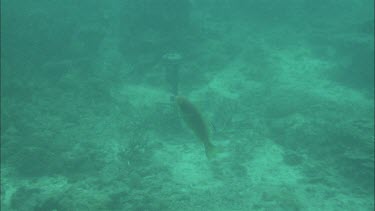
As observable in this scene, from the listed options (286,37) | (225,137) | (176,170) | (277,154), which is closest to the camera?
(176,170)

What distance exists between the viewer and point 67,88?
11.1 meters

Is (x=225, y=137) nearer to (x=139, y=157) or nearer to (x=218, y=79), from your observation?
(x=139, y=157)

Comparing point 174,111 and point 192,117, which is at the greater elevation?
point 192,117

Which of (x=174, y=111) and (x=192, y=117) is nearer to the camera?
(x=192, y=117)

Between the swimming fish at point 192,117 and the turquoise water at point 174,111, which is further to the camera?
the turquoise water at point 174,111

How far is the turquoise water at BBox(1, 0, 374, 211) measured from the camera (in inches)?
280

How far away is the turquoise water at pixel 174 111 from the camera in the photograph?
7105 mm

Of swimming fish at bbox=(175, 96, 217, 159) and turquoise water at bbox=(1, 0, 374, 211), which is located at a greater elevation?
swimming fish at bbox=(175, 96, 217, 159)

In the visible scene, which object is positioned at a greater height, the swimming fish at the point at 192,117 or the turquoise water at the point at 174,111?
the swimming fish at the point at 192,117

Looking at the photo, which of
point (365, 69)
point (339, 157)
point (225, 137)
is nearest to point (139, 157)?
point (225, 137)

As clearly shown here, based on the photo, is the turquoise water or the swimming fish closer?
the swimming fish

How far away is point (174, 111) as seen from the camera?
10.4 metres

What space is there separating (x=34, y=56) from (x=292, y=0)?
57.6ft

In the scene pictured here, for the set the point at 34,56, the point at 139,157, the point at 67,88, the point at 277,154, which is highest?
the point at 34,56
